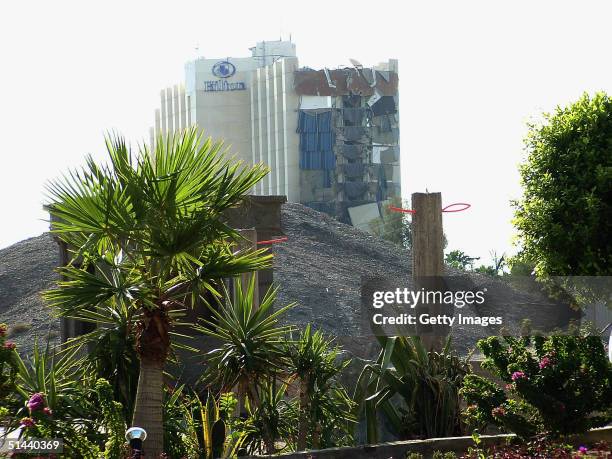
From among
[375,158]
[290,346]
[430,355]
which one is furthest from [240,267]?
[375,158]

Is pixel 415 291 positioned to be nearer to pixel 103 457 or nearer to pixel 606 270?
pixel 103 457

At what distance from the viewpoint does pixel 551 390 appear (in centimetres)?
776

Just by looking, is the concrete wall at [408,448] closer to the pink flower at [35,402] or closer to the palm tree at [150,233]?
the palm tree at [150,233]

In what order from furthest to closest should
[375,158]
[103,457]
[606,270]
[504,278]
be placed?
1. [375,158]
2. [606,270]
3. [504,278]
4. [103,457]

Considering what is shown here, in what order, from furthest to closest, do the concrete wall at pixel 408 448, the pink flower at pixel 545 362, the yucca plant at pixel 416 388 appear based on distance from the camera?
the yucca plant at pixel 416 388, the pink flower at pixel 545 362, the concrete wall at pixel 408 448

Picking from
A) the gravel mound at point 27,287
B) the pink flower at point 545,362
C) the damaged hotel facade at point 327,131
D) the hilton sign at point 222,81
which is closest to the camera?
the pink flower at point 545,362

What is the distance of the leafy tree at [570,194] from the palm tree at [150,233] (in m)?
5.11

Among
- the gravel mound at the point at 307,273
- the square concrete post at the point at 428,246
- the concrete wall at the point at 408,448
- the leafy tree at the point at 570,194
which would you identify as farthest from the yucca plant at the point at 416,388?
the gravel mound at the point at 307,273

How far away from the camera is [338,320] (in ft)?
110

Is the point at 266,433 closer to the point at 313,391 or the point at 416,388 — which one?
the point at 313,391

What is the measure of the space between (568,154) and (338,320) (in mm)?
22000

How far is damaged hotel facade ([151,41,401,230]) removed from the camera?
336 feet

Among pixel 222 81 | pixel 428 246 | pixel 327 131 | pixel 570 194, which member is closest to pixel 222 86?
pixel 222 81

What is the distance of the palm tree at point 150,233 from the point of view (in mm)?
7473
